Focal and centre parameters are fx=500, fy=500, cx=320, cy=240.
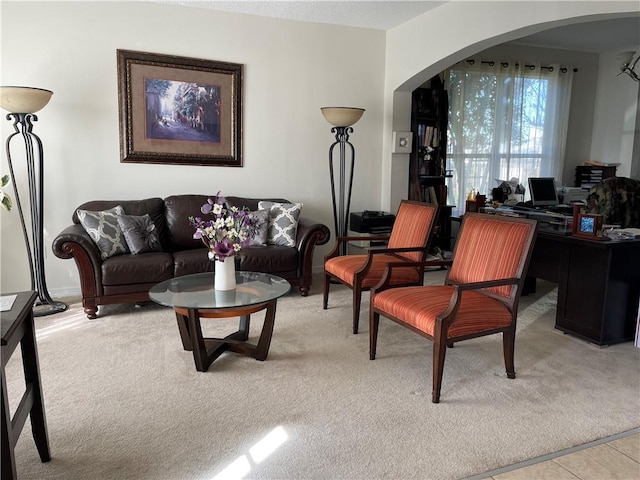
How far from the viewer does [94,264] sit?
3965 millimetres

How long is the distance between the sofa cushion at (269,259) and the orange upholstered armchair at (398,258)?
0.56m

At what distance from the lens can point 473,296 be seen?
3.01 metres

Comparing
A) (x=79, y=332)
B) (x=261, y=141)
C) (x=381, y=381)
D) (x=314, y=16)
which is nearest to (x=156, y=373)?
(x=79, y=332)

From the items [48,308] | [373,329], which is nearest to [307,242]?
[373,329]

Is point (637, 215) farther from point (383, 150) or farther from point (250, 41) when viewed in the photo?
point (250, 41)

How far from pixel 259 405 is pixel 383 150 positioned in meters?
3.89

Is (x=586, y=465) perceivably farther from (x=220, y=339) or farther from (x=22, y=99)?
(x=22, y=99)

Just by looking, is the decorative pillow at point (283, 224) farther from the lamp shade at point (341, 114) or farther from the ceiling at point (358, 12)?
the ceiling at point (358, 12)

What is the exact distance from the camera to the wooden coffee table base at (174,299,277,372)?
9.59 feet

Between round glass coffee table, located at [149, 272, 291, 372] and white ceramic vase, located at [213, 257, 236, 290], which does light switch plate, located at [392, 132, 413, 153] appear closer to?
round glass coffee table, located at [149, 272, 291, 372]

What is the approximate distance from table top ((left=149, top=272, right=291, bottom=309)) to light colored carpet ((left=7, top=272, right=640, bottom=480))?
0.43 metres

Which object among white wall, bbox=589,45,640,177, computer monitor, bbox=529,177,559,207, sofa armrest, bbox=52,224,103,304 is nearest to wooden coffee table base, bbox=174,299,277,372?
sofa armrest, bbox=52,224,103,304

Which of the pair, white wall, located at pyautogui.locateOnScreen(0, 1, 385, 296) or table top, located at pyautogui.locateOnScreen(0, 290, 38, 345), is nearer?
table top, located at pyautogui.locateOnScreen(0, 290, 38, 345)

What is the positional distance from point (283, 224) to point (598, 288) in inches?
104
